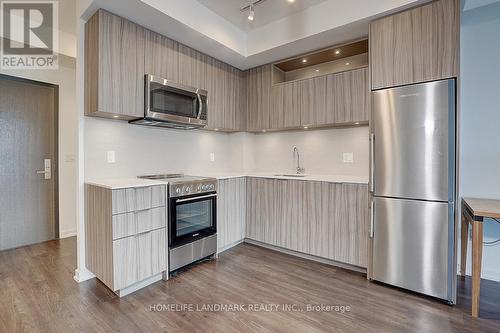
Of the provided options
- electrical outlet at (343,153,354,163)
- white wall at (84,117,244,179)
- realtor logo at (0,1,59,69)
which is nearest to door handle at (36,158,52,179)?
realtor logo at (0,1,59,69)

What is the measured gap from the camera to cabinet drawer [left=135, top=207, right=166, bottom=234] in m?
2.21

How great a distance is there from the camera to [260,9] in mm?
2811

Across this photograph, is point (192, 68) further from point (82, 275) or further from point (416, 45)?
point (82, 275)

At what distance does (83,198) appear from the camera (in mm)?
2406

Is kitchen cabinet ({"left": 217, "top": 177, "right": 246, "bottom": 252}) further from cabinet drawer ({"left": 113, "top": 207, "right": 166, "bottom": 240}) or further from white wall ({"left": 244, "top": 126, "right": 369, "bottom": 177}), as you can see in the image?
cabinet drawer ({"left": 113, "top": 207, "right": 166, "bottom": 240})

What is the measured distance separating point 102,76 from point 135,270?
175cm

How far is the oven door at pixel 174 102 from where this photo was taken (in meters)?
2.54

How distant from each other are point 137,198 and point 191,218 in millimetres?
706

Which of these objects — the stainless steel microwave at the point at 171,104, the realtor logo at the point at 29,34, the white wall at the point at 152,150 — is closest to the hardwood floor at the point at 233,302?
the white wall at the point at 152,150

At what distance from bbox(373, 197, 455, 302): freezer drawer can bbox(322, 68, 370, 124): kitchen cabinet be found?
101 centimetres

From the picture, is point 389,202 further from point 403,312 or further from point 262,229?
point 262,229

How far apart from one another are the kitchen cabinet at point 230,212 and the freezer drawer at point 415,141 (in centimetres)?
167

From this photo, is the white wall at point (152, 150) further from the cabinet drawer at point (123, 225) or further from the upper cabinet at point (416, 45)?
the upper cabinet at point (416, 45)

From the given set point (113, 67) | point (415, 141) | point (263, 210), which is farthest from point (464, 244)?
point (113, 67)
